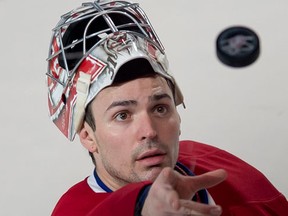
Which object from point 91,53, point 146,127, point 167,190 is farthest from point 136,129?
point 167,190

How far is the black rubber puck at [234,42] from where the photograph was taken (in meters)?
1.27

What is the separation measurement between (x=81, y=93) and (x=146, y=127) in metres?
0.11

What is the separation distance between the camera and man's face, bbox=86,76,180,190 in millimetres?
842

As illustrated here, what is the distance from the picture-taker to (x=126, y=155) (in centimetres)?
86

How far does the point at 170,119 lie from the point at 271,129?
481 millimetres

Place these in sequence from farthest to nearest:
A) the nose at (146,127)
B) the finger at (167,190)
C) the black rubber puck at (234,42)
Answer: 1. the black rubber puck at (234,42)
2. the nose at (146,127)
3. the finger at (167,190)

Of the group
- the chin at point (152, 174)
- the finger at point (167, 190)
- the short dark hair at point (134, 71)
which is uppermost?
the short dark hair at point (134, 71)

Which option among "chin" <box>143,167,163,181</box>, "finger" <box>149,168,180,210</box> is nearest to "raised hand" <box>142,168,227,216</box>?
"finger" <box>149,168,180,210</box>

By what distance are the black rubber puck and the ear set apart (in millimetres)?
421

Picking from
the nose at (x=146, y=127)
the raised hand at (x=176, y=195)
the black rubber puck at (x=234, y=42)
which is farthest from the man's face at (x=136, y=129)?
the black rubber puck at (x=234, y=42)

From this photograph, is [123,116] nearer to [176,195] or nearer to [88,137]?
[88,137]

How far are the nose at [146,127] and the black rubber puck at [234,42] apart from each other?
0.44m

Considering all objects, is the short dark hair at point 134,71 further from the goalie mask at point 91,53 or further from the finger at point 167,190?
the finger at point 167,190

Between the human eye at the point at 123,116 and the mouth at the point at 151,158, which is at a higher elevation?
the human eye at the point at 123,116
